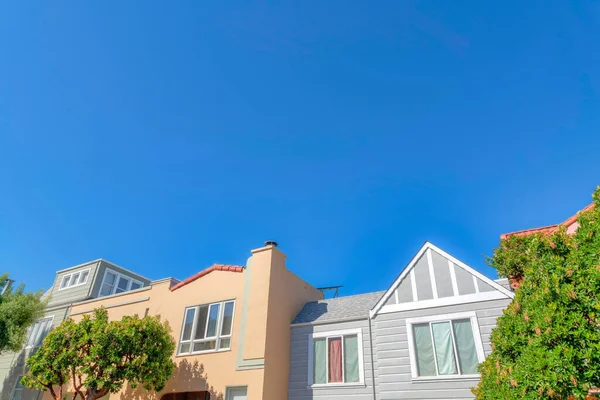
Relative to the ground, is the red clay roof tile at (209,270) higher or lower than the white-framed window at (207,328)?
higher

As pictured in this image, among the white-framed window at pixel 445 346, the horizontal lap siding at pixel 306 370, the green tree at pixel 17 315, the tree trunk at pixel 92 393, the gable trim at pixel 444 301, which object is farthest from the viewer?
the green tree at pixel 17 315

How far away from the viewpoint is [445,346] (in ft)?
43.2

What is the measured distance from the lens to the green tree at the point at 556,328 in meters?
6.30

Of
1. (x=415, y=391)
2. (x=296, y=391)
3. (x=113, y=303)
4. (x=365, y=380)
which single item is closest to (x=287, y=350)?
(x=296, y=391)

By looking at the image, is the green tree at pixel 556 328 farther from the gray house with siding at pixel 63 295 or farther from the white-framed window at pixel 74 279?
the white-framed window at pixel 74 279

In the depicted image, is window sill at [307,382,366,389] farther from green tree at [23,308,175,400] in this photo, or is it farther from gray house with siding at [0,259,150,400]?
gray house with siding at [0,259,150,400]

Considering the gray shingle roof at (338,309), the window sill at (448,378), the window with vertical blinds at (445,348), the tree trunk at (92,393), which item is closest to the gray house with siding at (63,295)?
the tree trunk at (92,393)

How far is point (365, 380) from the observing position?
46.5ft

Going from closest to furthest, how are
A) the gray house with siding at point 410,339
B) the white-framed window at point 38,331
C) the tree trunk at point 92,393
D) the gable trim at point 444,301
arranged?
the gray house with siding at point 410,339 < the gable trim at point 444,301 < the tree trunk at point 92,393 < the white-framed window at point 38,331

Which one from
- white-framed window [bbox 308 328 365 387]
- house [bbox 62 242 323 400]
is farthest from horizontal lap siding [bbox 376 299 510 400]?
house [bbox 62 242 323 400]

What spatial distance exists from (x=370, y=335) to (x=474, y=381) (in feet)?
13.1

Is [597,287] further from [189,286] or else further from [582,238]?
[189,286]

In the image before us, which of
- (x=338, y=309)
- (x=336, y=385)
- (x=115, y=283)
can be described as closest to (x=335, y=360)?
(x=336, y=385)

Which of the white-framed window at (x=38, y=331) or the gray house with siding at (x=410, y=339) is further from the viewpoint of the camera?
the white-framed window at (x=38, y=331)
